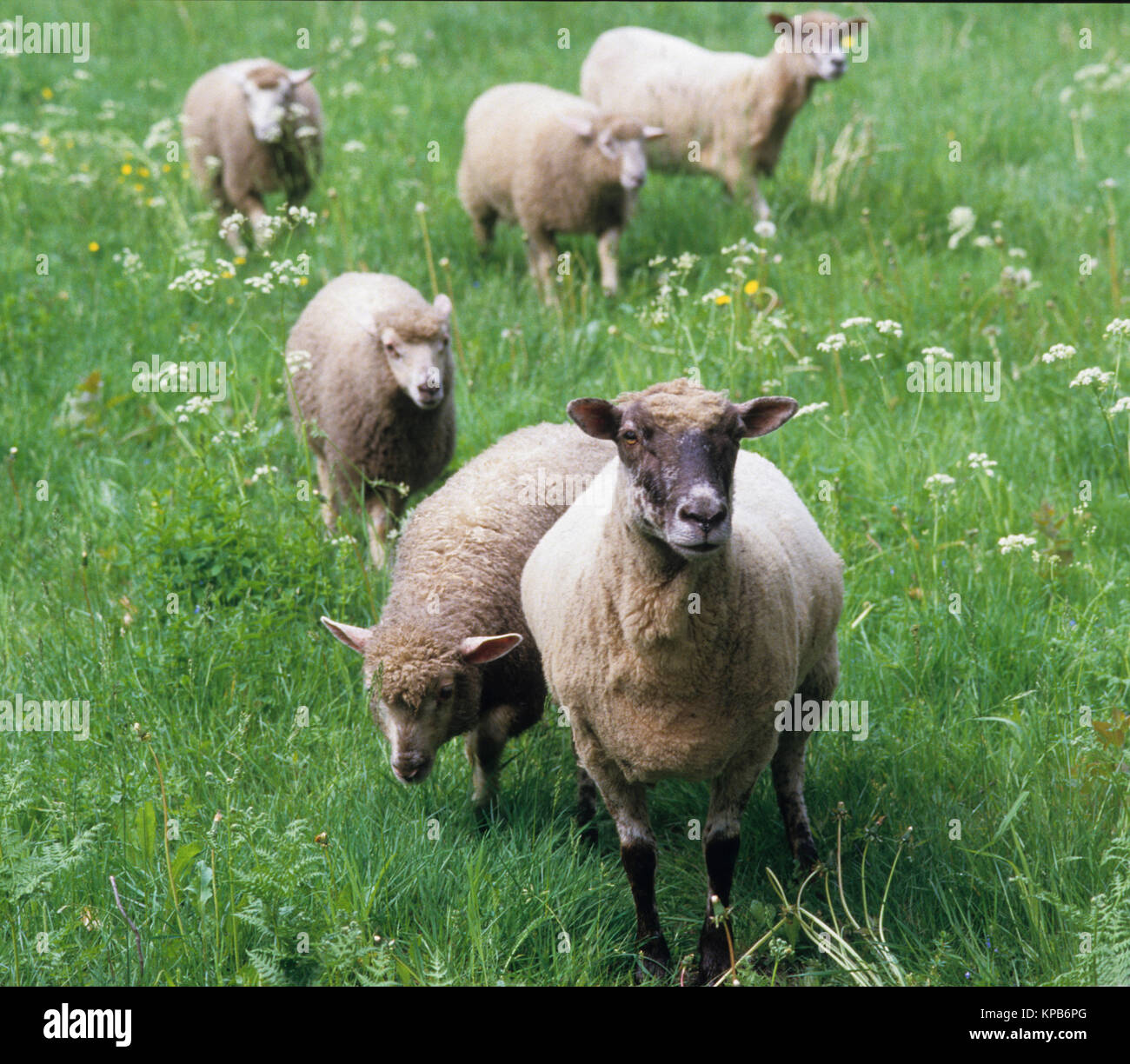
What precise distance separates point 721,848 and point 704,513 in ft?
3.81

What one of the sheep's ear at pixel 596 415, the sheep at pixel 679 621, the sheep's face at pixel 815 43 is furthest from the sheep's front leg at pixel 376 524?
the sheep's face at pixel 815 43

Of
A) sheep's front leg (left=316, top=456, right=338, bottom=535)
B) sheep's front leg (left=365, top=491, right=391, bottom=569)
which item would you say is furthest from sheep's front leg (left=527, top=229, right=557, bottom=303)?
sheep's front leg (left=365, top=491, right=391, bottom=569)

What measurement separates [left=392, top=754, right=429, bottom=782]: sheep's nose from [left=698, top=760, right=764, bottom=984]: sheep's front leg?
974mm

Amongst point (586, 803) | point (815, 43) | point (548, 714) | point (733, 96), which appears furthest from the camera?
point (733, 96)

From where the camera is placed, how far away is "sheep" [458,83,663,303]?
317 inches

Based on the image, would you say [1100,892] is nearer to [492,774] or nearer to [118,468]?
[492,774]

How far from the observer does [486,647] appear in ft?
13.8

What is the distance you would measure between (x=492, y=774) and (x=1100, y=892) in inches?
76.1

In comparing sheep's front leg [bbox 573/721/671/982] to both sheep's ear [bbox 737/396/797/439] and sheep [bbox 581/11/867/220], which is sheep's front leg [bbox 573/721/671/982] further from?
sheep [bbox 581/11/867/220]

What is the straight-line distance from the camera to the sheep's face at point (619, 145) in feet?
26.2

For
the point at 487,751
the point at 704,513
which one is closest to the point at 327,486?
the point at 487,751

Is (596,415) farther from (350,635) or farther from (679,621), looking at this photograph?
(350,635)

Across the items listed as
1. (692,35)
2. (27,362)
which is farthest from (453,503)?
(692,35)

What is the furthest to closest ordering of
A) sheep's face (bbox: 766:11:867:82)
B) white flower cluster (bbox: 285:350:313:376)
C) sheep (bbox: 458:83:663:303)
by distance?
sheep's face (bbox: 766:11:867:82), sheep (bbox: 458:83:663:303), white flower cluster (bbox: 285:350:313:376)
